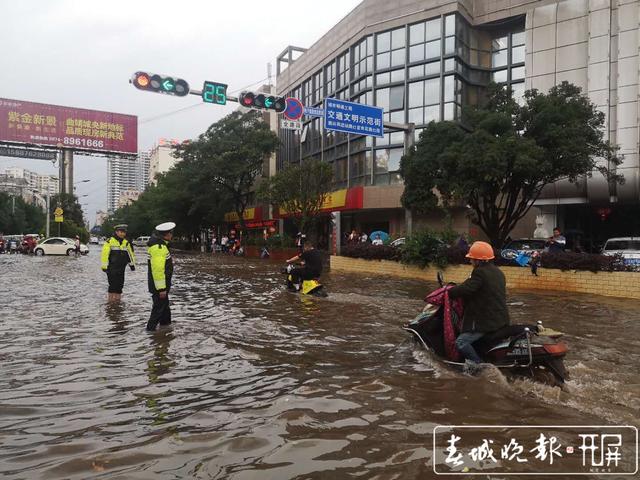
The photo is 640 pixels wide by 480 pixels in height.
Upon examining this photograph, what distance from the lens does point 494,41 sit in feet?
103

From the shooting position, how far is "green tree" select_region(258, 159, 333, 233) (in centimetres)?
2873

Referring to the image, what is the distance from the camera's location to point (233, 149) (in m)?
37.8

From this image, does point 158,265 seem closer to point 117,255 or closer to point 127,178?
point 117,255

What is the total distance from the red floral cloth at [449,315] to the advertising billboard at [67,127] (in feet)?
150

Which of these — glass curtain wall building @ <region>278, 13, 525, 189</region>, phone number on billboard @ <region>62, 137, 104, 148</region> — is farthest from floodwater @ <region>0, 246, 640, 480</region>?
phone number on billboard @ <region>62, 137, 104, 148</region>

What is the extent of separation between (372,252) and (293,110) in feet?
21.6

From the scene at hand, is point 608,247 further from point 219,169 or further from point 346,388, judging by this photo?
point 219,169

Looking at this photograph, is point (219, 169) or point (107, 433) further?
point (219, 169)

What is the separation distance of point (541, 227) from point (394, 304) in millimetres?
17695

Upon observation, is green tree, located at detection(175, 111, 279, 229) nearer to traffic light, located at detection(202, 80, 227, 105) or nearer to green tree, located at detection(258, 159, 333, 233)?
green tree, located at detection(258, 159, 333, 233)

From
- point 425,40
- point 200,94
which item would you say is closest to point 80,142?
point 425,40

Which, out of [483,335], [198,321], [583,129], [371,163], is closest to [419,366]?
[483,335]

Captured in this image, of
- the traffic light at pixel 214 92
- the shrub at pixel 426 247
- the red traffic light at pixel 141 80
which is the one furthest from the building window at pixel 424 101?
the red traffic light at pixel 141 80

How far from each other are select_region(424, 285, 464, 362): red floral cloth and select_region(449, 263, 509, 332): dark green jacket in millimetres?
350
